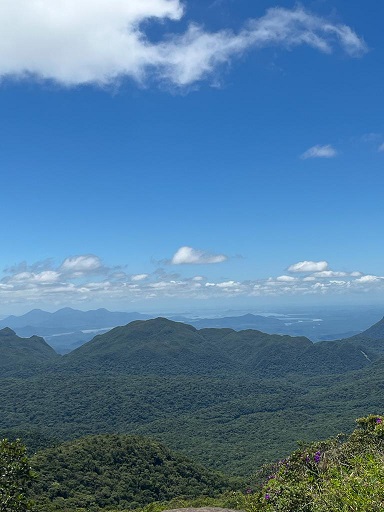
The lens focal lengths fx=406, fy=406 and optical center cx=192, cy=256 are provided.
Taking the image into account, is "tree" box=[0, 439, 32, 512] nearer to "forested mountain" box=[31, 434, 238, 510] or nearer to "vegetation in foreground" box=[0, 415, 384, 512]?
"vegetation in foreground" box=[0, 415, 384, 512]

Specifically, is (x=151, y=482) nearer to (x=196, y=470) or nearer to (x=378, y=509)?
(x=196, y=470)

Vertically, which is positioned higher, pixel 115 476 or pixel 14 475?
pixel 14 475

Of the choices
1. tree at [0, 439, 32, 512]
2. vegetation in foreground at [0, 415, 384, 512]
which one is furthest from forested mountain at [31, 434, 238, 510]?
tree at [0, 439, 32, 512]

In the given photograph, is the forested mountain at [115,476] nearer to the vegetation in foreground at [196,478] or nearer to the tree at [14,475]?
the vegetation in foreground at [196,478]

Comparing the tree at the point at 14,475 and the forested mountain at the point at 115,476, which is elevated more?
the tree at the point at 14,475

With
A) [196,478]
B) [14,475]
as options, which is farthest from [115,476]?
[14,475]

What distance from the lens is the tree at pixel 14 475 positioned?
70.9ft

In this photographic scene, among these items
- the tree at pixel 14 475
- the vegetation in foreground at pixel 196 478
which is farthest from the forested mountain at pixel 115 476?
the tree at pixel 14 475

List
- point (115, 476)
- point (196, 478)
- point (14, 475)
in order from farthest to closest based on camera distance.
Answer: point (196, 478) → point (115, 476) → point (14, 475)

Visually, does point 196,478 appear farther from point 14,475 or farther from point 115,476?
point 14,475

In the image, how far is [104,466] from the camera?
3526 inches

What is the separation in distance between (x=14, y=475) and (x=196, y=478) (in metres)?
84.2

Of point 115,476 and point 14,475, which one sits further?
point 115,476

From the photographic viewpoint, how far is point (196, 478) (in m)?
96.8
